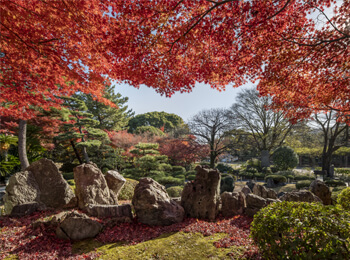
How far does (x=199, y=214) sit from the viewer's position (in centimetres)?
418

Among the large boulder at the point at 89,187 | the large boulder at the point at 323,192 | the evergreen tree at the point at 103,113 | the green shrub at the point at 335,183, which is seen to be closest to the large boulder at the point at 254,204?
the large boulder at the point at 323,192

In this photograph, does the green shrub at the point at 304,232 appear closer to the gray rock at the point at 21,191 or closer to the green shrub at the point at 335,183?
the gray rock at the point at 21,191

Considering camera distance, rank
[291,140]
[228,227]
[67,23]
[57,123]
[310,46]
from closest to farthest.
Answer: [228,227] → [67,23] → [310,46] → [57,123] → [291,140]

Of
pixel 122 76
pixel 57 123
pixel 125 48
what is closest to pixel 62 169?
pixel 57 123

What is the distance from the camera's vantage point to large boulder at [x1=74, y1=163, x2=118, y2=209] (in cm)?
452

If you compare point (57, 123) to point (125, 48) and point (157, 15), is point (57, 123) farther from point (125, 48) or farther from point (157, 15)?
point (157, 15)

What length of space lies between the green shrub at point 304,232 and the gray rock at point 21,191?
17.8 ft

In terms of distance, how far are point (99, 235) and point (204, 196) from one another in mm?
2422

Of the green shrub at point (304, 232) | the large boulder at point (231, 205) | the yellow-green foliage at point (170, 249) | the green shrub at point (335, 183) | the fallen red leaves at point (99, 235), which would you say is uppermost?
the green shrub at point (304, 232)

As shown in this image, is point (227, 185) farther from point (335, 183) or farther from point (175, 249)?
point (335, 183)

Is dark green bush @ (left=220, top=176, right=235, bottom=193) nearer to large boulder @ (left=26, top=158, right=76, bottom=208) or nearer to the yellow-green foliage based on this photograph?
the yellow-green foliage

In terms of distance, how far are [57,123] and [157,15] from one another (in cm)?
1192

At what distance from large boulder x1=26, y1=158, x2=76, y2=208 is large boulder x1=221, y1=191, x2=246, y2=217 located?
4.20 metres

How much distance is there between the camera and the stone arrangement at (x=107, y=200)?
12.7 ft
